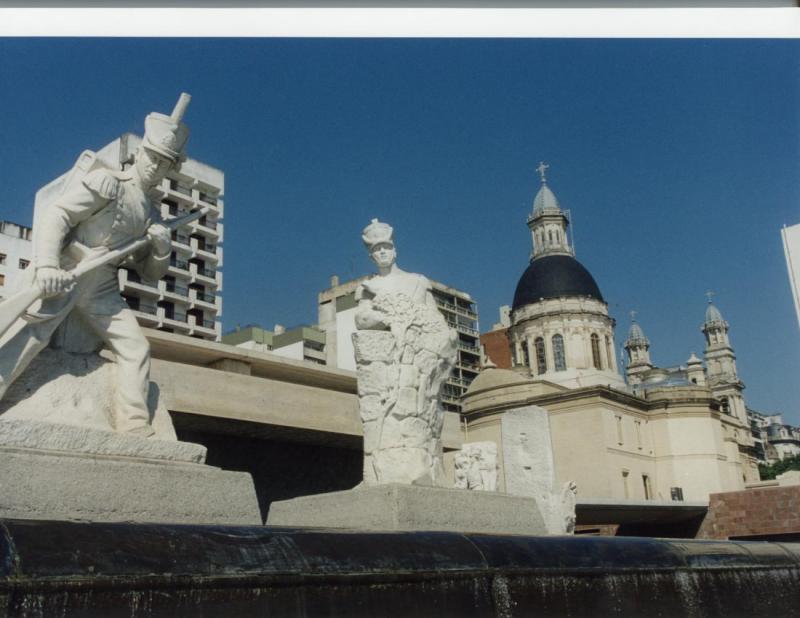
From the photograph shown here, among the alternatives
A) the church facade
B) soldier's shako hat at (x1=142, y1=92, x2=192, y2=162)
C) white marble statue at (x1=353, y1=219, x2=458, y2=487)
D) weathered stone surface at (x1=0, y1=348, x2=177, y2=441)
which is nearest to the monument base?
white marble statue at (x1=353, y1=219, x2=458, y2=487)

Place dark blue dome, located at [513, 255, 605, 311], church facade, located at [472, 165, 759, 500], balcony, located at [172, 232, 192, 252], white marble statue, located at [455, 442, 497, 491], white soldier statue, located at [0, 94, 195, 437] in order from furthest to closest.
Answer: dark blue dome, located at [513, 255, 605, 311] < balcony, located at [172, 232, 192, 252] < church facade, located at [472, 165, 759, 500] < white marble statue, located at [455, 442, 497, 491] < white soldier statue, located at [0, 94, 195, 437]

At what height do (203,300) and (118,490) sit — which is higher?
(203,300)

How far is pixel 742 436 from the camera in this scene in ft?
198

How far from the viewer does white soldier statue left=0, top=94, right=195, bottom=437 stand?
434cm

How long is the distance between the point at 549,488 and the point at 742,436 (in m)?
56.2

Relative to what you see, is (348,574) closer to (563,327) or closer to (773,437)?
(563,327)

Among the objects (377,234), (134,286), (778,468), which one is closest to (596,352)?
(778,468)

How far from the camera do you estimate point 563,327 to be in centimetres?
5734

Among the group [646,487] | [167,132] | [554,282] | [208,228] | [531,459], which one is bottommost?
[531,459]

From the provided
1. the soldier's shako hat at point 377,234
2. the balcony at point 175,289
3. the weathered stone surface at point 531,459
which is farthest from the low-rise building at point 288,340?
the soldier's shako hat at point 377,234

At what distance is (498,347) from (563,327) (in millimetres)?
15530

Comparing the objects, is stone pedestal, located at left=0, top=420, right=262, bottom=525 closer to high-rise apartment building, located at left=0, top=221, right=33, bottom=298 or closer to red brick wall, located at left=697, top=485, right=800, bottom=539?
red brick wall, located at left=697, top=485, right=800, bottom=539

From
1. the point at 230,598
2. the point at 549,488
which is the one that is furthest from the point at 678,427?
the point at 230,598

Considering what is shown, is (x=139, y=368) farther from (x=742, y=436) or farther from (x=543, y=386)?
(x=742, y=436)
